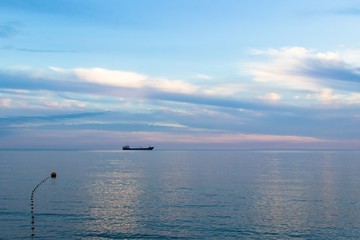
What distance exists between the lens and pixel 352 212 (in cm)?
6256

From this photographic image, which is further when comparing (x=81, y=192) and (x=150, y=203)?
(x=81, y=192)

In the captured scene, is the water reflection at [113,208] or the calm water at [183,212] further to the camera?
the water reflection at [113,208]

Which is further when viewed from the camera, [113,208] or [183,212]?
[113,208]

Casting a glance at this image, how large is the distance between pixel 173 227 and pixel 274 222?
1438 cm

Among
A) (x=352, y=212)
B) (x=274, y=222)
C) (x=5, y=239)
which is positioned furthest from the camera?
(x=352, y=212)

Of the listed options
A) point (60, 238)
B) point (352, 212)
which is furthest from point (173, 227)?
point (352, 212)

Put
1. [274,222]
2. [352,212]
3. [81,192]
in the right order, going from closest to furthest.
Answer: [274,222] → [352,212] → [81,192]

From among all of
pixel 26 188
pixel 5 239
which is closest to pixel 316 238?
pixel 5 239

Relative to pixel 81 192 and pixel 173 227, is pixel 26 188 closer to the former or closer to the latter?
pixel 81 192

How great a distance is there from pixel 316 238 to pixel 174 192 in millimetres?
39325

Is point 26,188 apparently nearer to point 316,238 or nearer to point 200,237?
point 200,237

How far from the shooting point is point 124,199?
243ft

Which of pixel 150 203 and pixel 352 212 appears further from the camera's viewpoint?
pixel 150 203

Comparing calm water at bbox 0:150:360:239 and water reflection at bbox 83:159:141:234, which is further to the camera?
water reflection at bbox 83:159:141:234
